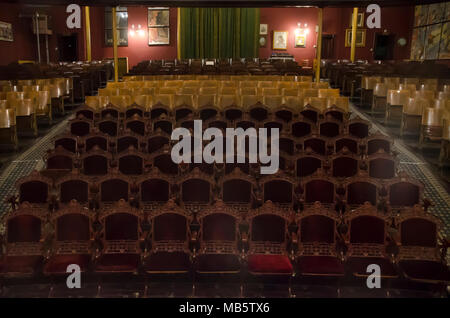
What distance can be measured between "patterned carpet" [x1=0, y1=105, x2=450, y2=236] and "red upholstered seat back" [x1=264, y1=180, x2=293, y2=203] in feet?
5.42

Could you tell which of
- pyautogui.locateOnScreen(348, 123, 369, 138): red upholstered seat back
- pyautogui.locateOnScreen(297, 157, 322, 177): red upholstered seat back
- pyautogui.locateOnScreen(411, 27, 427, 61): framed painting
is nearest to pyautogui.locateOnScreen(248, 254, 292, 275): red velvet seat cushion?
pyautogui.locateOnScreen(297, 157, 322, 177): red upholstered seat back

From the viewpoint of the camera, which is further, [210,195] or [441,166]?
[441,166]

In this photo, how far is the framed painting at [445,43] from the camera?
584 inches

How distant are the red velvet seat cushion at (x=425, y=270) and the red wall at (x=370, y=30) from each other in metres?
16.4

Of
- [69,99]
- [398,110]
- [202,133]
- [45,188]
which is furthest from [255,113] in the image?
[69,99]

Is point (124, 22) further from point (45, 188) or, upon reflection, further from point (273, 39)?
point (45, 188)

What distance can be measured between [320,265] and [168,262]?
4.22 feet

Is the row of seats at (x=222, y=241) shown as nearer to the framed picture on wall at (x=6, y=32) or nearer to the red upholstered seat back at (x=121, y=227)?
the red upholstered seat back at (x=121, y=227)

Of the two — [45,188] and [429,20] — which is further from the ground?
[429,20]

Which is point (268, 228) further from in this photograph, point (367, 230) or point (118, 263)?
point (118, 263)

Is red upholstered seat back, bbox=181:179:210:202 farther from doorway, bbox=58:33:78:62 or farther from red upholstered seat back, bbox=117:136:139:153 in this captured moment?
doorway, bbox=58:33:78:62

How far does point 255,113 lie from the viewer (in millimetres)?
7770

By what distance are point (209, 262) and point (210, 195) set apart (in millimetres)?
1036

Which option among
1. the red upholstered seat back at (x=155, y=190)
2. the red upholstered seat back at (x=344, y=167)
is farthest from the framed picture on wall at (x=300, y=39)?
the red upholstered seat back at (x=155, y=190)
